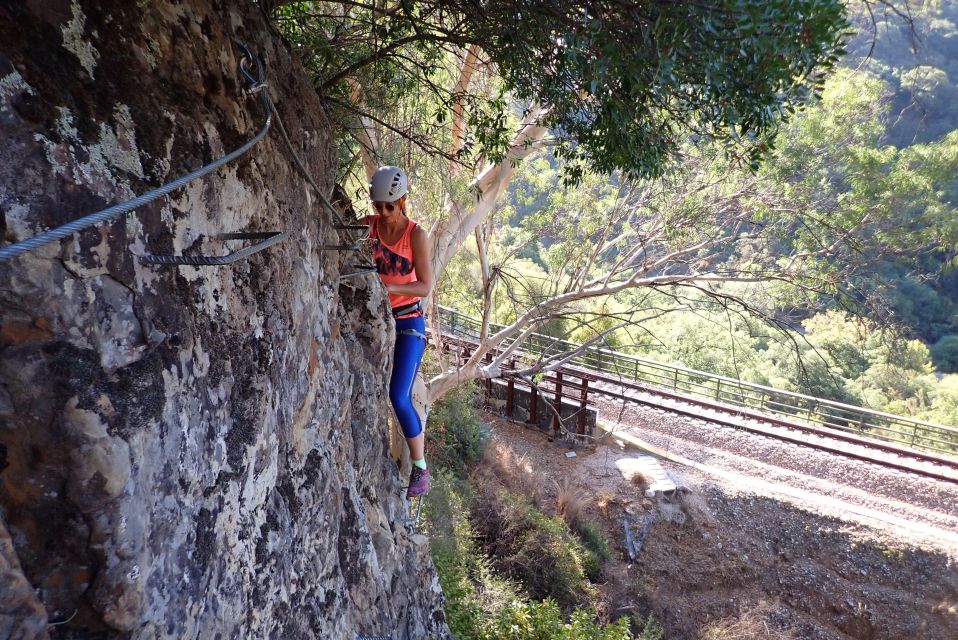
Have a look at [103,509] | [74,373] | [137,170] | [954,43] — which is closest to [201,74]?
[137,170]

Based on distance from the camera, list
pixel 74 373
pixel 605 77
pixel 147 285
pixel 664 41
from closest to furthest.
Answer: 1. pixel 74 373
2. pixel 147 285
3. pixel 664 41
4. pixel 605 77

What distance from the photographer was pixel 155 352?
5.84ft

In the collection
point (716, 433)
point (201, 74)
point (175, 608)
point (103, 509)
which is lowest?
point (716, 433)

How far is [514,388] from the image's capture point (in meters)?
13.1

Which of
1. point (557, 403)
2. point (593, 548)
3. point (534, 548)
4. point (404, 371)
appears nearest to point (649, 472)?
point (593, 548)

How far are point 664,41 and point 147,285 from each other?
216 cm

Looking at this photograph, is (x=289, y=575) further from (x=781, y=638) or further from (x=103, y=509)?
(x=781, y=638)

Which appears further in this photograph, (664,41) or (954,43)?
(954,43)

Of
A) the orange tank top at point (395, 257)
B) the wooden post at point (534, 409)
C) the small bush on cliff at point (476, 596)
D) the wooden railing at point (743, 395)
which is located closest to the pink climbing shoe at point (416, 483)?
the orange tank top at point (395, 257)

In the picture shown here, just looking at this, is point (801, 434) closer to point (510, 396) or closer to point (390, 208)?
point (510, 396)

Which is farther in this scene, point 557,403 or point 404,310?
point 557,403

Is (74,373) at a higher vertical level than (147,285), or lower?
lower

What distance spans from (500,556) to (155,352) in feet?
24.3

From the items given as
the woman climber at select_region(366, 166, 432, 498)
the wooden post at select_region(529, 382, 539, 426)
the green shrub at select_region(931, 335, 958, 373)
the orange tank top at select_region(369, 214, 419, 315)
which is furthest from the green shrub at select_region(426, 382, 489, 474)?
the green shrub at select_region(931, 335, 958, 373)
